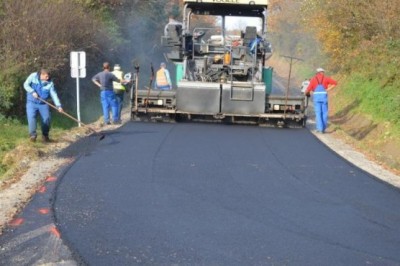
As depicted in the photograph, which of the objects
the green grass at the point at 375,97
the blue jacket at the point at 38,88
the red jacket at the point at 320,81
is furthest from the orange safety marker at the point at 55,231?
the green grass at the point at 375,97

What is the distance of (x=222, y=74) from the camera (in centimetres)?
1628

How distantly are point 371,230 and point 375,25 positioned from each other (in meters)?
16.6

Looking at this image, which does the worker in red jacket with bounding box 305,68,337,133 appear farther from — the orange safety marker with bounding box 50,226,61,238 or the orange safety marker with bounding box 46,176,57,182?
the orange safety marker with bounding box 50,226,61,238

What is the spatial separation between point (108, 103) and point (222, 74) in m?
3.07

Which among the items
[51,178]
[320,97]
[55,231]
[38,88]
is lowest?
[51,178]

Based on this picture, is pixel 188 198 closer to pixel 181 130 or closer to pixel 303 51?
pixel 181 130

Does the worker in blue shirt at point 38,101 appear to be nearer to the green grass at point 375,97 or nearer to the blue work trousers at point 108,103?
the blue work trousers at point 108,103

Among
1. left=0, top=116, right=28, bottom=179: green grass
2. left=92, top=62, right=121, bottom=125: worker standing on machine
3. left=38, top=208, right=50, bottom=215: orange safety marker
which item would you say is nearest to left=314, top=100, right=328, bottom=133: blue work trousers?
left=92, top=62, right=121, bottom=125: worker standing on machine

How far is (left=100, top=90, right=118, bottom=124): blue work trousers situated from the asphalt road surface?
4.42 meters

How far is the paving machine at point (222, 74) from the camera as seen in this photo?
15234mm

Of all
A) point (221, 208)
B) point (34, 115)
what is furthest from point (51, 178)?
point (34, 115)

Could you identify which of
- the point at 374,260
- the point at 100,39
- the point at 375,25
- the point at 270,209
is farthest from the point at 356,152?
the point at 100,39

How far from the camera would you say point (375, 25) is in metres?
21.6

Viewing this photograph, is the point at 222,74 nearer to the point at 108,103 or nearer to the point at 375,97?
→ the point at 108,103
